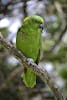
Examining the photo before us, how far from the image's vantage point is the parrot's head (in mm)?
1915

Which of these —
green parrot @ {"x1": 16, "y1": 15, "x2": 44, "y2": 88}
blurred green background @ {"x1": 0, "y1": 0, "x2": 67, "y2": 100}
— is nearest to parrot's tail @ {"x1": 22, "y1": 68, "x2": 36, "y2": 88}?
green parrot @ {"x1": 16, "y1": 15, "x2": 44, "y2": 88}

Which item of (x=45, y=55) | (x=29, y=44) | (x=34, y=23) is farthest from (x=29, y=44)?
(x=45, y=55)

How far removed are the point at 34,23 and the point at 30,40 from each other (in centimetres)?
10

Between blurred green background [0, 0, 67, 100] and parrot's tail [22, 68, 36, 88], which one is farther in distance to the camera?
blurred green background [0, 0, 67, 100]

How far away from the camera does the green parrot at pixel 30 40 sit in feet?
6.31

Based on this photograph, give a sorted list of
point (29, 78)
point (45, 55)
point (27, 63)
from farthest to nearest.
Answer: point (45, 55), point (29, 78), point (27, 63)

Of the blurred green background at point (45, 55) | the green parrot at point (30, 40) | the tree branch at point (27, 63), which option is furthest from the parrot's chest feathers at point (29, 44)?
the blurred green background at point (45, 55)

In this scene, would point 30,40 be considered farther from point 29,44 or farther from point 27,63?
point 27,63

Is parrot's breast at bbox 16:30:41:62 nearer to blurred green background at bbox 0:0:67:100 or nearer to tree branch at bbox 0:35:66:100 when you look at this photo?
tree branch at bbox 0:35:66:100

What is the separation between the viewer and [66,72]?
425 cm

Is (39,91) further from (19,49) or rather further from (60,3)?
(19,49)

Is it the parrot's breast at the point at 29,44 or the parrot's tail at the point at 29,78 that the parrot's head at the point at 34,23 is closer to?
the parrot's breast at the point at 29,44

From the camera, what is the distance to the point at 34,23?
76.1 inches

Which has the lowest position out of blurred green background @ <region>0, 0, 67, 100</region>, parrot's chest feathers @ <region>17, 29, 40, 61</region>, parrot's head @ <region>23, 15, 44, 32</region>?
blurred green background @ <region>0, 0, 67, 100</region>
